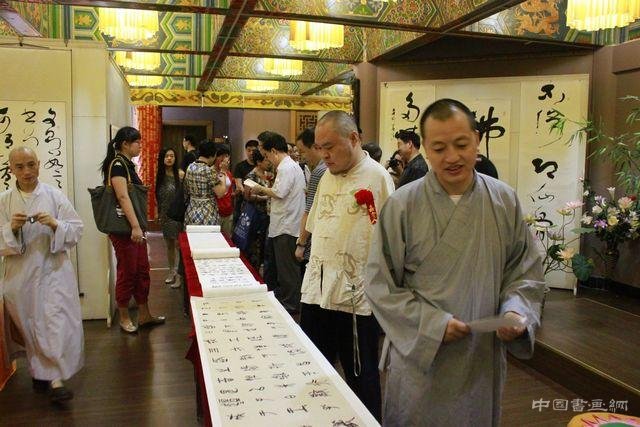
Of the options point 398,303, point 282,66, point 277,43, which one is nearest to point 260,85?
point 282,66

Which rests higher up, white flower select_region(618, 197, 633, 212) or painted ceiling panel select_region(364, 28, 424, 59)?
painted ceiling panel select_region(364, 28, 424, 59)

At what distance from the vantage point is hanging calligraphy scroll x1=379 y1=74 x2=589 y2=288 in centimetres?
600

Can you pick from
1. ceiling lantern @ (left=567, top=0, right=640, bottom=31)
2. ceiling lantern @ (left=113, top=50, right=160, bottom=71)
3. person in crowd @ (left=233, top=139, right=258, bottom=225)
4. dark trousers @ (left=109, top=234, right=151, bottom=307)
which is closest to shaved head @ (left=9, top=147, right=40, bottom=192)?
dark trousers @ (left=109, top=234, right=151, bottom=307)

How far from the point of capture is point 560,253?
4980mm

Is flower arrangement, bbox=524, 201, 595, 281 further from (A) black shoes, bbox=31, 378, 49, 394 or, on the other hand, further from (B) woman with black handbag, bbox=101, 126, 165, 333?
(A) black shoes, bbox=31, 378, 49, 394

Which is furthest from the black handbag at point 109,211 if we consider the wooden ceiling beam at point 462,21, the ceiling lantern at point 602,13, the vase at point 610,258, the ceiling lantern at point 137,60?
the vase at point 610,258

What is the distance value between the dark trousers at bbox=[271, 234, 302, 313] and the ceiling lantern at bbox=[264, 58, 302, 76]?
368cm

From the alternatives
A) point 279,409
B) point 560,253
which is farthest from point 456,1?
point 279,409

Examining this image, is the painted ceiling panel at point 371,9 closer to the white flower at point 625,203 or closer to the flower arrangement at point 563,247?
the flower arrangement at point 563,247

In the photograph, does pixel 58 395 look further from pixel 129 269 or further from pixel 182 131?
pixel 182 131

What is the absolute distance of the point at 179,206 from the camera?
539 cm

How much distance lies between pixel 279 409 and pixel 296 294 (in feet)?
11.9

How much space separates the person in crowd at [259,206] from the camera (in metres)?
5.71

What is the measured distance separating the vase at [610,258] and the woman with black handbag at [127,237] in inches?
186
